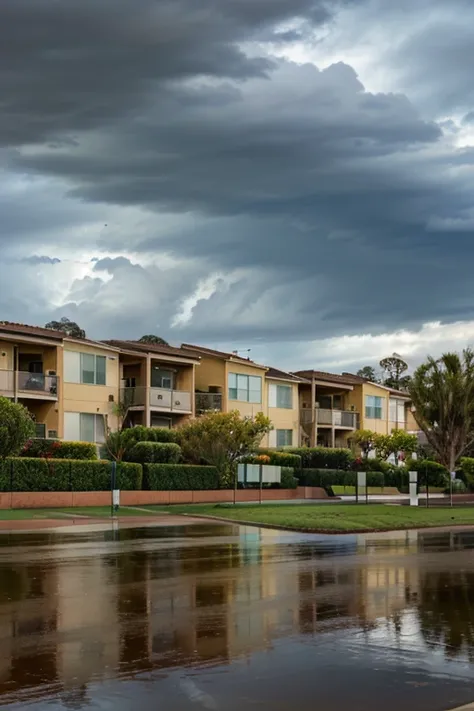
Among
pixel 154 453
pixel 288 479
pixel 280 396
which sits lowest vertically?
pixel 288 479

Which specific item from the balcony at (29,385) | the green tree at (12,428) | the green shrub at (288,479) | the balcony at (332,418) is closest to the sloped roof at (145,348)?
the balcony at (29,385)

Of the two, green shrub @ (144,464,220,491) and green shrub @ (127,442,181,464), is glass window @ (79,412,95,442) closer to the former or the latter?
green shrub @ (127,442,181,464)

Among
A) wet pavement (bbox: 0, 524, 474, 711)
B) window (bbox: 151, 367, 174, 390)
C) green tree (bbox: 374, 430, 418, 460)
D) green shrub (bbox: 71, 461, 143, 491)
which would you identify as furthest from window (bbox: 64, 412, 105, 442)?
wet pavement (bbox: 0, 524, 474, 711)

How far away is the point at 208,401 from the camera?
69.4m

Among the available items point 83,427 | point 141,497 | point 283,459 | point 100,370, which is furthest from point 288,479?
point 141,497

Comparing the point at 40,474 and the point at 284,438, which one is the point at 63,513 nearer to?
the point at 40,474

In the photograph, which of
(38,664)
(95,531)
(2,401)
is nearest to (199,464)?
(2,401)

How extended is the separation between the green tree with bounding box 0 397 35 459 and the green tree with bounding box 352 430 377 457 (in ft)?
132

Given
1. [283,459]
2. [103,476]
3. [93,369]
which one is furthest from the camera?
[283,459]

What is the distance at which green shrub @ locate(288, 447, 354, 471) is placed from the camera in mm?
68188

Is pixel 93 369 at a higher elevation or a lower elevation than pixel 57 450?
higher

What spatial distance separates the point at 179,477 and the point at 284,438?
25.0 m

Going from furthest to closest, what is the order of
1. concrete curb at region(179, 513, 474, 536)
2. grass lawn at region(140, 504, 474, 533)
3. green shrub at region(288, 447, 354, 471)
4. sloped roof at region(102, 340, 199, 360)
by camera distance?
1. green shrub at region(288, 447, 354, 471)
2. sloped roof at region(102, 340, 199, 360)
3. grass lawn at region(140, 504, 474, 533)
4. concrete curb at region(179, 513, 474, 536)

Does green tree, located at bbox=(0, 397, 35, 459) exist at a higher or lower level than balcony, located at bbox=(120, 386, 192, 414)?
lower
